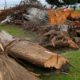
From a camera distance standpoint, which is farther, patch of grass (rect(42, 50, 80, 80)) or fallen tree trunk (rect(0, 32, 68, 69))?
patch of grass (rect(42, 50, 80, 80))

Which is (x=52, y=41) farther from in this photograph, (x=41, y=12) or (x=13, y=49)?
(x=41, y=12)

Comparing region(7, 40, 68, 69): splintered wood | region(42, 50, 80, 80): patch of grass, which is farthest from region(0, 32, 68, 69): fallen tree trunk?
region(42, 50, 80, 80): patch of grass

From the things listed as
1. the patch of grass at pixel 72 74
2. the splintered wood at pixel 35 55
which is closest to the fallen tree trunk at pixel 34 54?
the splintered wood at pixel 35 55

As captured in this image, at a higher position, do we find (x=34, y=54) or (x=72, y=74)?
(x=34, y=54)

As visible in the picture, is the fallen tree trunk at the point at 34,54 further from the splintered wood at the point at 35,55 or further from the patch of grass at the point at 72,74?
the patch of grass at the point at 72,74

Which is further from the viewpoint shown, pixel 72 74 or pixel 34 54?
pixel 72 74

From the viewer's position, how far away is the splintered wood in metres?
5.36

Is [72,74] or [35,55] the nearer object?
[35,55]

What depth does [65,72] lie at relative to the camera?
5.72 m

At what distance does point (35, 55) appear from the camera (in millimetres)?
5492

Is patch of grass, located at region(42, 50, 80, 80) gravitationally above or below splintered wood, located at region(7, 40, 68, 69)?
below

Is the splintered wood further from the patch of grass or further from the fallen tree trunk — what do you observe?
the patch of grass

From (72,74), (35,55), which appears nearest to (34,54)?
(35,55)

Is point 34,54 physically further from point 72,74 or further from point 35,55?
point 72,74
